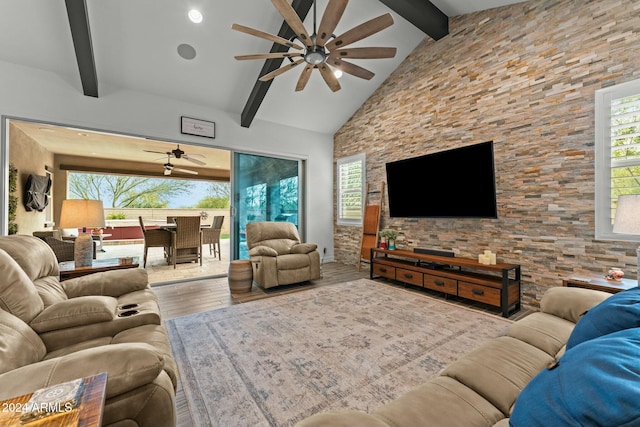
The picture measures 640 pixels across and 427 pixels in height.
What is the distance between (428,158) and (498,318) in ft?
7.30

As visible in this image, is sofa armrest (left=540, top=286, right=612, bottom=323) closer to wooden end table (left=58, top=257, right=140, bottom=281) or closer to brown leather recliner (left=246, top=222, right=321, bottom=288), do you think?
brown leather recliner (left=246, top=222, right=321, bottom=288)

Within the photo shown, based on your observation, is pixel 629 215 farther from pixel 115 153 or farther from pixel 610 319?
pixel 115 153

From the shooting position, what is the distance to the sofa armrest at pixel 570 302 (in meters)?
1.68

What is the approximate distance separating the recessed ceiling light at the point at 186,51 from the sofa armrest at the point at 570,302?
485cm

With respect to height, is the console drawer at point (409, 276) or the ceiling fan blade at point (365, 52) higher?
the ceiling fan blade at point (365, 52)

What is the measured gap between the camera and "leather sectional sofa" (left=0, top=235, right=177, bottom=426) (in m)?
0.87

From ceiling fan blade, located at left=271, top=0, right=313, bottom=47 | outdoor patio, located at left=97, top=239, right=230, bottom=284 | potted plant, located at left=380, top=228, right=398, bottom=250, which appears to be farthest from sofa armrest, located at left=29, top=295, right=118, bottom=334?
potted plant, located at left=380, top=228, right=398, bottom=250

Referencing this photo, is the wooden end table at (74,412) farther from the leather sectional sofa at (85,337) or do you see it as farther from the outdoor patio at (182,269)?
the outdoor patio at (182,269)

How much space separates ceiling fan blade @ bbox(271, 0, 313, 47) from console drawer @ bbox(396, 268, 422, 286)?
3.19 meters

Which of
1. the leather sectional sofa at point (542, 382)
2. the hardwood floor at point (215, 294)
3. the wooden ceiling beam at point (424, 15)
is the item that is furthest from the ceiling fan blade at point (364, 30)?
the hardwood floor at point (215, 294)

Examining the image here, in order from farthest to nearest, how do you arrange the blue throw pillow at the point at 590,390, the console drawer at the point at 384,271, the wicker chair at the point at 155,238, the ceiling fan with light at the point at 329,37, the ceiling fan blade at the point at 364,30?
1. the wicker chair at the point at 155,238
2. the console drawer at the point at 384,271
3. the ceiling fan blade at the point at 364,30
4. the ceiling fan with light at the point at 329,37
5. the blue throw pillow at the point at 590,390

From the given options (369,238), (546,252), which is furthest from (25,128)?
(546,252)

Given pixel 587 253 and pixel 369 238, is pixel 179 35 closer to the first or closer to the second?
pixel 369 238

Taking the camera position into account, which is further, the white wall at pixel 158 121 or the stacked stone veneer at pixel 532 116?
the white wall at pixel 158 121
